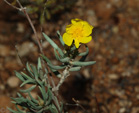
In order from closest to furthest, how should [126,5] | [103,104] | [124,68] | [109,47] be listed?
[103,104]
[124,68]
[109,47]
[126,5]

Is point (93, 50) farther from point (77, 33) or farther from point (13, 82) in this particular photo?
point (77, 33)

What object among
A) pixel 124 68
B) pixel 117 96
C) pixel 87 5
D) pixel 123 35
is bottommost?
pixel 117 96

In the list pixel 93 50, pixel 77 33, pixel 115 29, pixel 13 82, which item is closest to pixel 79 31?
pixel 77 33

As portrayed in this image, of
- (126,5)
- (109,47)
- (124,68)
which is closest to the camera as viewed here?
(124,68)

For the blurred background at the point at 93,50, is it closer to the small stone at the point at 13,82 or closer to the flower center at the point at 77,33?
the small stone at the point at 13,82

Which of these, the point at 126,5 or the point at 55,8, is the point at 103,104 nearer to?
the point at 55,8

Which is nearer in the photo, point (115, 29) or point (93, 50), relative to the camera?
point (93, 50)

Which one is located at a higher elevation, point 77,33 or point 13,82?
point 77,33

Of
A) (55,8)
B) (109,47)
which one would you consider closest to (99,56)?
(109,47)
